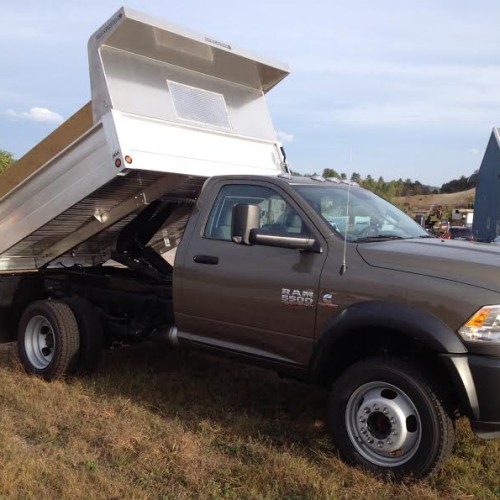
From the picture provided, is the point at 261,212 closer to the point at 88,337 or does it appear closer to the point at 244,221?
the point at 244,221

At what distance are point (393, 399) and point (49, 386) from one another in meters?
3.25

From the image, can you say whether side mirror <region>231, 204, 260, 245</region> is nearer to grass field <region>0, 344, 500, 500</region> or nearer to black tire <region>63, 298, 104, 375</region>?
grass field <region>0, 344, 500, 500</region>

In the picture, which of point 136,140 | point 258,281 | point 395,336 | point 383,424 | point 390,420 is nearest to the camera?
point 390,420

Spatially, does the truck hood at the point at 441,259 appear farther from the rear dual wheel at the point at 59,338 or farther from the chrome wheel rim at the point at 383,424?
the rear dual wheel at the point at 59,338

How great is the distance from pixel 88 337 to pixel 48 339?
52cm

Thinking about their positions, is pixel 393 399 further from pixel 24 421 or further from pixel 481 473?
pixel 24 421

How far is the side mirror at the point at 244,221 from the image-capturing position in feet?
13.9

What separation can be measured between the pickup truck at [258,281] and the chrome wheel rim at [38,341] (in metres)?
0.01

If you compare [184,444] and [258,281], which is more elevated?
[258,281]

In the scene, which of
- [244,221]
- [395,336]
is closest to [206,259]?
[244,221]

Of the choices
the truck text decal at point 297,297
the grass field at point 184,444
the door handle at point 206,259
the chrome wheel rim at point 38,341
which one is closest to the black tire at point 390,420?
the grass field at point 184,444

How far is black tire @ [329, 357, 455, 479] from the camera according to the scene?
3592mm

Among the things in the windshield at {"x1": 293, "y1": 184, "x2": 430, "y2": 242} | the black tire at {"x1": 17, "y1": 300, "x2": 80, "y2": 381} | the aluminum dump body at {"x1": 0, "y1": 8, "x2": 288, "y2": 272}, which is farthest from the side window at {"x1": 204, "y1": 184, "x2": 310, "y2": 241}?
the black tire at {"x1": 17, "y1": 300, "x2": 80, "y2": 381}

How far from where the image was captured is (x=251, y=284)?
447 centimetres
